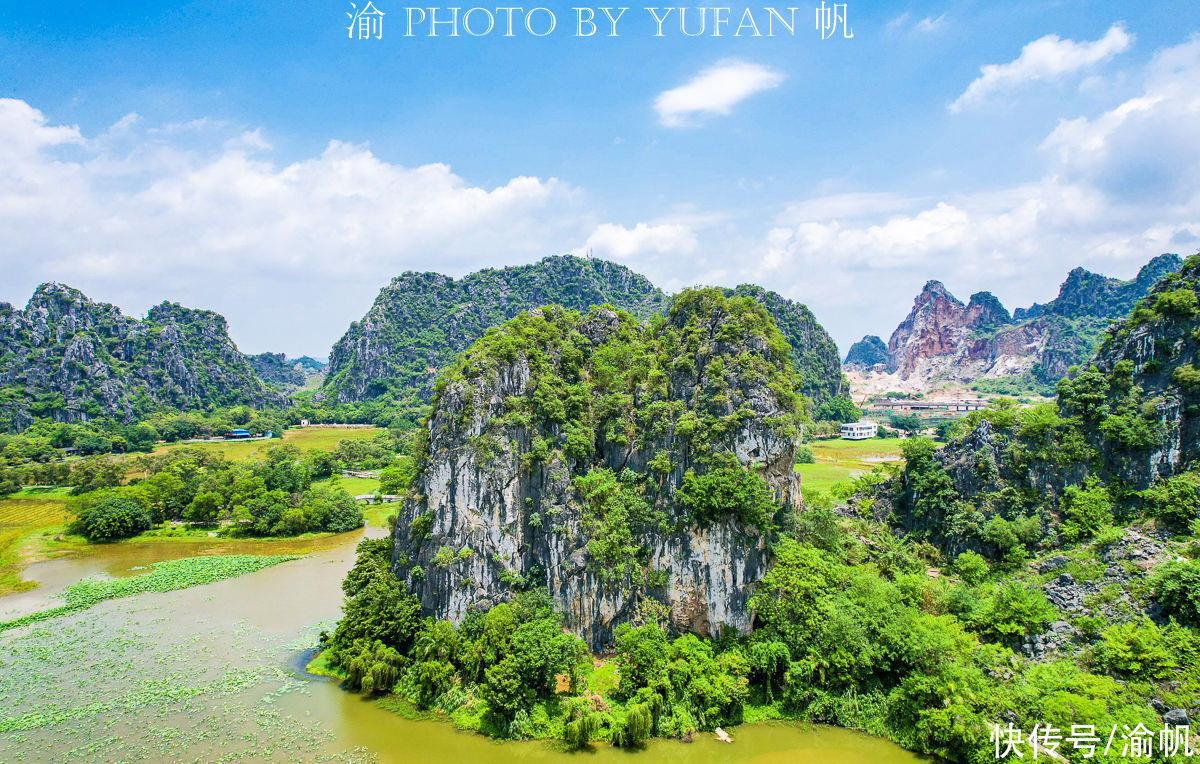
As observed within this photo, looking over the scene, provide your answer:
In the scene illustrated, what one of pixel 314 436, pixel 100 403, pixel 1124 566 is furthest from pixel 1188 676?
pixel 100 403

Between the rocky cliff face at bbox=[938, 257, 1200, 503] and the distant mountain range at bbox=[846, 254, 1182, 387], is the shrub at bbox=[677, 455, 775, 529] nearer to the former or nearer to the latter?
the rocky cliff face at bbox=[938, 257, 1200, 503]

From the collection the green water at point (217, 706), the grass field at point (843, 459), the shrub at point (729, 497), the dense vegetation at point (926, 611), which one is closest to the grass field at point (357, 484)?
the green water at point (217, 706)

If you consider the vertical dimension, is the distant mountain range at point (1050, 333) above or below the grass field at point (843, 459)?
above

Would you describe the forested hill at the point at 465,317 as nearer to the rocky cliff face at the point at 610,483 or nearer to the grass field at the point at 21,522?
the grass field at the point at 21,522

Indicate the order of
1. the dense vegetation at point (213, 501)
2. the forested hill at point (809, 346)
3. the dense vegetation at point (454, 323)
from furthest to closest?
the dense vegetation at point (454, 323)
the forested hill at point (809, 346)
the dense vegetation at point (213, 501)

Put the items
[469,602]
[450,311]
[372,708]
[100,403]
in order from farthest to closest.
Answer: [450,311] → [100,403] → [469,602] → [372,708]

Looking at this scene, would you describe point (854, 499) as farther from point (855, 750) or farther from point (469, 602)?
point (469, 602)
